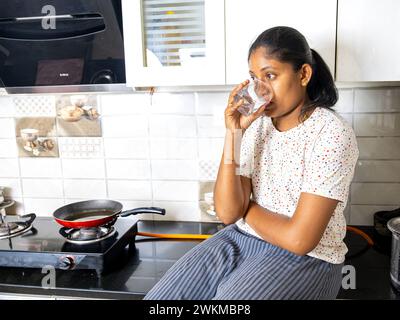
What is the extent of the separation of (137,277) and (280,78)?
733 millimetres

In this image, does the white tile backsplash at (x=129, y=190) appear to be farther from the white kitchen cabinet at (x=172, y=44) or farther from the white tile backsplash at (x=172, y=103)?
the white kitchen cabinet at (x=172, y=44)

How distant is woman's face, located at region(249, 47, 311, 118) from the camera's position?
3.40ft

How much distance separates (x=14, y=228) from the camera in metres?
1.51

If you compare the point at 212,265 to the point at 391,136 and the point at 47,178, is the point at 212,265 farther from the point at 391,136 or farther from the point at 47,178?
the point at 47,178

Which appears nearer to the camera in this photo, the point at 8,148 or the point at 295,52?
the point at 295,52

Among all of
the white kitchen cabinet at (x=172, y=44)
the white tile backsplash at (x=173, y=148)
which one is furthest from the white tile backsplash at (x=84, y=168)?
the white kitchen cabinet at (x=172, y=44)

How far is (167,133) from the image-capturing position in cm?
170

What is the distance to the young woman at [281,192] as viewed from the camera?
3.29ft

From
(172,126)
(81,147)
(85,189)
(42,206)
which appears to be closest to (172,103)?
(172,126)

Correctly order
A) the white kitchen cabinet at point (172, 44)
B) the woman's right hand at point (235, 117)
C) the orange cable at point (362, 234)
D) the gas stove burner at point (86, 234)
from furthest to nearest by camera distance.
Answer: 1. the orange cable at point (362, 234)
2. the gas stove burner at point (86, 234)
3. the white kitchen cabinet at point (172, 44)
4. the woman's right hand at point (235, 117)

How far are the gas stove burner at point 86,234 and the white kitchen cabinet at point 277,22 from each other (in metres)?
0.70

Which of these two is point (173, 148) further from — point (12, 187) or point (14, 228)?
point (12, 187)

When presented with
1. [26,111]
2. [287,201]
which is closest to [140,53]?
[287,201]

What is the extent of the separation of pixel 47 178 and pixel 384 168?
4.56ft
